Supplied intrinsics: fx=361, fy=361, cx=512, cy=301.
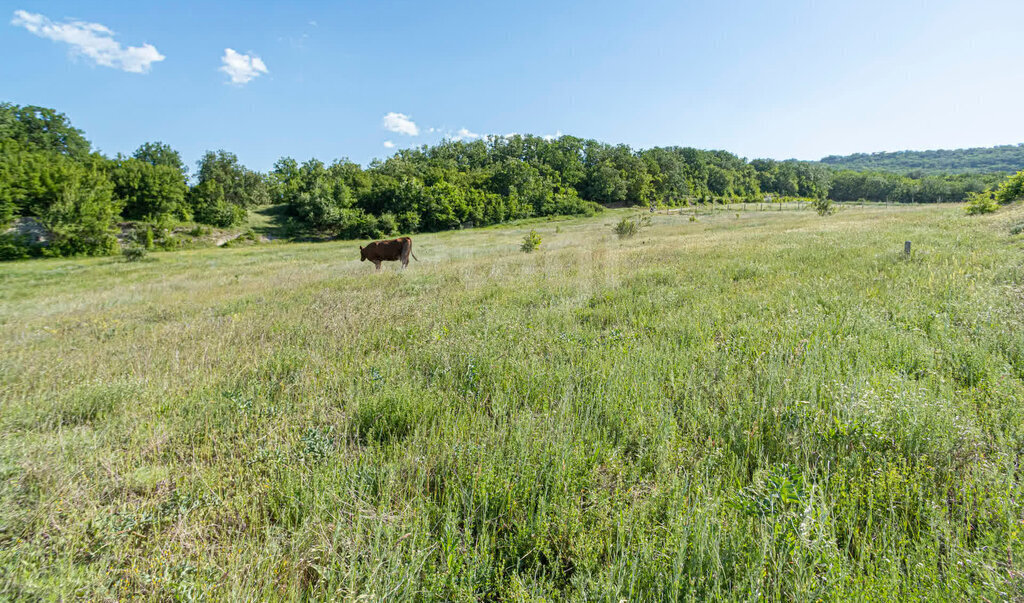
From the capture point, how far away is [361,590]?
188 cm

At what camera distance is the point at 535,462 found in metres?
2.70

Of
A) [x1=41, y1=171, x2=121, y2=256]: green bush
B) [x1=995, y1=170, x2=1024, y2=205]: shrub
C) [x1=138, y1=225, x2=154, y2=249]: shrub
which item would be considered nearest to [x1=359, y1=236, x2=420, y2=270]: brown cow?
[x1=138, y1=225, x2=154, y2=249]: shrub

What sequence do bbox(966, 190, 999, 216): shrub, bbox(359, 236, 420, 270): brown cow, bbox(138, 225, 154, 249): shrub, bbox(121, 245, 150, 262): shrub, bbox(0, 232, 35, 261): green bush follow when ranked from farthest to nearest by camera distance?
bbox(138, 225, 154, 249): shrub → bbox(0, 232, 35, 261): green bush → bbox(121, 245, 150, 262): shrub → bbox(966, 190, 999, 216): shrub → bbox(359, 236, 420, 270): brown cow

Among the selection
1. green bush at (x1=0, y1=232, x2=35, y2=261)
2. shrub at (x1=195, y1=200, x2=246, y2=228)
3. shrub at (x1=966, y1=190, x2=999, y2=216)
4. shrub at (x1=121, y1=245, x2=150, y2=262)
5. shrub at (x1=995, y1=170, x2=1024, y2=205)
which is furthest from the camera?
A: shrub at (x1=195, y1=200, x2=246, y2=228)

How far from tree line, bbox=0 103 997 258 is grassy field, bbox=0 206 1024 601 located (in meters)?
55.0

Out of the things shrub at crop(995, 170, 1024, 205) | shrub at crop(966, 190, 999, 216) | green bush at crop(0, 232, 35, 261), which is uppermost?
green bush at crop(0, 232, 35, 261)

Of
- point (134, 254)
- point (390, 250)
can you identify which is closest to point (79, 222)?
point (134, 254)

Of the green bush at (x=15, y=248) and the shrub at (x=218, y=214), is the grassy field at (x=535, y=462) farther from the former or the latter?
the shrub at (x=218, y=214)

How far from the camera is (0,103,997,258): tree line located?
40781 mm

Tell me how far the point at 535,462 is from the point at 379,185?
73.7 m

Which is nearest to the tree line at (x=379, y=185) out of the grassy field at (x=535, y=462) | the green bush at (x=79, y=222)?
the green bush at (x=79, y=222)

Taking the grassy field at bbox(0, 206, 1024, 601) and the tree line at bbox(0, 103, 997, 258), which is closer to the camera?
the grassy field at bbox(0, 206, 1024, 601)

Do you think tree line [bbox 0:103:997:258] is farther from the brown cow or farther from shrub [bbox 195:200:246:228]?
the brown cow

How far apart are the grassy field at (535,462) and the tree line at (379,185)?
5501 cm
